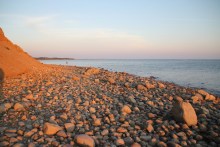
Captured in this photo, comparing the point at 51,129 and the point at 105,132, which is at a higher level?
the point at 51,129

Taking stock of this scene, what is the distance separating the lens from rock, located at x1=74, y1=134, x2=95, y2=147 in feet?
12.1

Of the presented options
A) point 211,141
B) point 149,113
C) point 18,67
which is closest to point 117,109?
point 149,113

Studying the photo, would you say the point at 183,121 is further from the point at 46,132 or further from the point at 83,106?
the point at 46,132

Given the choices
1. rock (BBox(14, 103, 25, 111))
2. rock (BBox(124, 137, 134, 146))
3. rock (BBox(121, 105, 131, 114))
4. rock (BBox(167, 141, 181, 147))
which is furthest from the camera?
rock (BBox(121, 105, 131, 114))

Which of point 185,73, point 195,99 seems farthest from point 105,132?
point 185,73

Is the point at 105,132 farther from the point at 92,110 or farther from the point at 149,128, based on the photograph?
the point at 92,110

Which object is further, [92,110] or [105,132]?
[92,110]

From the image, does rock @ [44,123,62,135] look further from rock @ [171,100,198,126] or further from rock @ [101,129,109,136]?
rock @ [171,100,198,126]

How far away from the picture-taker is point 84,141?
371cm

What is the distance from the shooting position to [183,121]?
4.83 meters

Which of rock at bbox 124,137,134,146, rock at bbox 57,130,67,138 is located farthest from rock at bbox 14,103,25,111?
rock at bbox 124,137,134,146

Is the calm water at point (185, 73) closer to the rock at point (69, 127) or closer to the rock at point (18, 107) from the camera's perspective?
the rock at point (69, 127)

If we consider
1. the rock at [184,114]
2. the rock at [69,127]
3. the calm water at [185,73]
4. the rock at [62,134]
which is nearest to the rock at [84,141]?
the rock at [62,134]

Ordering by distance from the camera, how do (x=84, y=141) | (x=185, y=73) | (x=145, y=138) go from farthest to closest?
(x=185, y=73), (x=145, y=138), (x=84, y=141)
